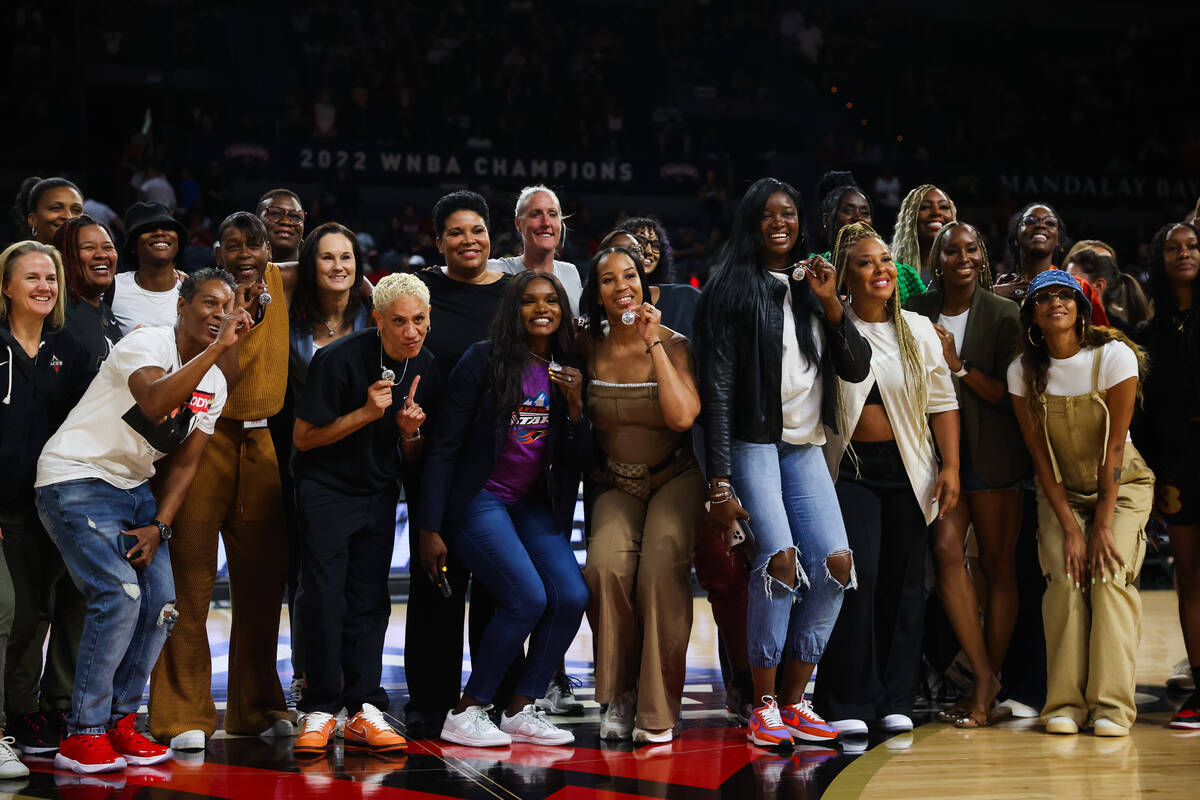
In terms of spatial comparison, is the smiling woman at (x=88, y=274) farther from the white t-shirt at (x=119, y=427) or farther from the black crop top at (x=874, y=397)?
the black crop top at (x=874, y=397)

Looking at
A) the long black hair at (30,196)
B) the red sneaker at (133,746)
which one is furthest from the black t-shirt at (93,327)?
the red sneaker at (133,746)

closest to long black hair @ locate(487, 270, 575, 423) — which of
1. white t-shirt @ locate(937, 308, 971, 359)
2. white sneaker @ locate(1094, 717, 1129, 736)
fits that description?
white t-shirt @ locate(937, 308, 971, 359)

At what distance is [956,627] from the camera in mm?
4707

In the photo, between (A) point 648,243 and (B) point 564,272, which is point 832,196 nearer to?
(A) point 648,243

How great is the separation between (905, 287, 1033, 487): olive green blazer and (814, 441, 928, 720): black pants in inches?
15.6

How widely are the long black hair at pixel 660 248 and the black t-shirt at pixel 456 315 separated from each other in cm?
82

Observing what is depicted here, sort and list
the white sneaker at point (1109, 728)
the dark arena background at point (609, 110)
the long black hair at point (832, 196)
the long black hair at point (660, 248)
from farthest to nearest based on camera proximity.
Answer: the dark arena background at point (609, 110), the long black hair at point (660, 248), the long black hair at point (832, 196), the white sneaker at point (1109, 728)

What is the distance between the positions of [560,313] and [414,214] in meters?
9.01

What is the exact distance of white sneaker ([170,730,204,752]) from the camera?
4.27 m

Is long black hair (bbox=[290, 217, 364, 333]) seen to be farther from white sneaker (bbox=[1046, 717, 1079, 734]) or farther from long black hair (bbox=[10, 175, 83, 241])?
white sneaker (bbox=[1046, 717, 1079, 734])

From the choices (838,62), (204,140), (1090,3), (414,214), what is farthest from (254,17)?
(1090,3)

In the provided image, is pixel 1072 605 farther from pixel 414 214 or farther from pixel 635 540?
pixel 414 214

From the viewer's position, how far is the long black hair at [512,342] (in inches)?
171

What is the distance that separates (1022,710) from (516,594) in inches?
77.3
